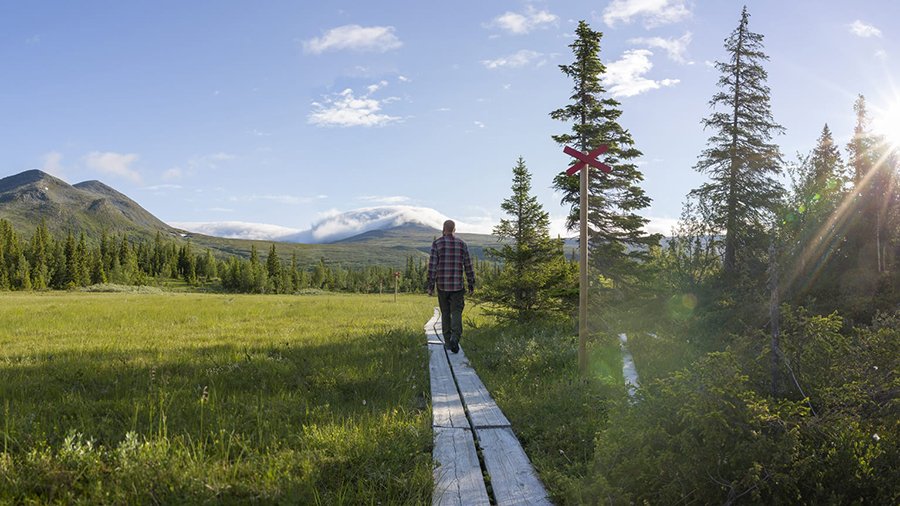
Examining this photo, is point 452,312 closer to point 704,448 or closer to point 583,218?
point 583,218

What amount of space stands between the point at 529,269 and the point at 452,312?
4993 millimetres

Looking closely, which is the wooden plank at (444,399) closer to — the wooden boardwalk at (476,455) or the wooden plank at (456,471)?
the wooden boardwalk at (476,455)

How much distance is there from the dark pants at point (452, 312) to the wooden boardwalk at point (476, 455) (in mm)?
3454

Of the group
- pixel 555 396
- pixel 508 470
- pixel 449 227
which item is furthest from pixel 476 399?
pixel 449 227

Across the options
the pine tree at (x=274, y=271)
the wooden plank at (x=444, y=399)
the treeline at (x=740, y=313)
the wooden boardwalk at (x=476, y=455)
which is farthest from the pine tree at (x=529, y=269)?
the pine tree at (x=274, y=271)

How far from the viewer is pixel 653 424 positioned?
10.6 ft

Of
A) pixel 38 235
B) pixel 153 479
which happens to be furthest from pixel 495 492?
pixel 38 235

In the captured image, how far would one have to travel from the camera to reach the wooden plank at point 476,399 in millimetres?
5231

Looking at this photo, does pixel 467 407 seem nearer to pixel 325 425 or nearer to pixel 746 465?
pixel 325 425

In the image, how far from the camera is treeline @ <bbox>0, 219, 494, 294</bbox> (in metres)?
89.5

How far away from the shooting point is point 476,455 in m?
4.27

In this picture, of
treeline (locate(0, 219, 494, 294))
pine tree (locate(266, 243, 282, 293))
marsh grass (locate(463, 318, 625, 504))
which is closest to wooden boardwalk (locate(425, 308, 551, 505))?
marsh grass (locate(463, 318, 625, 504))

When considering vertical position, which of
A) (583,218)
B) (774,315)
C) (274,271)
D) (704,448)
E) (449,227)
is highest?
(449,227)

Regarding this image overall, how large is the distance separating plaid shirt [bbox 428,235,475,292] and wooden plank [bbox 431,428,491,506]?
5.63 m
